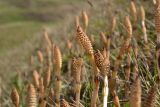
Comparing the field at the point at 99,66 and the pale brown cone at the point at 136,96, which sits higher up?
the field at the point at 99,66

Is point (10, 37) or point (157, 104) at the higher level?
point (10, 37)

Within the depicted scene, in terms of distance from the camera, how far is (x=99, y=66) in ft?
4.47

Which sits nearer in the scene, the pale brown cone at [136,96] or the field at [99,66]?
the pale brown cone at [136,96]

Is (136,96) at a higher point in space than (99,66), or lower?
lower

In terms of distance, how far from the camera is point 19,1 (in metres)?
53.2

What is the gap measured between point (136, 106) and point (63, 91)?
1.76 meters

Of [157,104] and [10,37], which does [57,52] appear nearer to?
[157,104]

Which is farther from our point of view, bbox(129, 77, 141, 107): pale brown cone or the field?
the field

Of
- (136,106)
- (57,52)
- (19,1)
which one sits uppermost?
(19,1)

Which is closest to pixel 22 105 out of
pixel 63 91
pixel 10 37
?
pixel 63 91

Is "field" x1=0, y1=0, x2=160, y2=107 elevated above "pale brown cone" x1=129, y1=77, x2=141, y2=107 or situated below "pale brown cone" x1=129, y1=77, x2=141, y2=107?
above

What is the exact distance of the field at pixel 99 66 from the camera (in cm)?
143

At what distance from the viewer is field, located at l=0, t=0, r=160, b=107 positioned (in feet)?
4.69

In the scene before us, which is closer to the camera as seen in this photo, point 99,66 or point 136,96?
point 136,96
